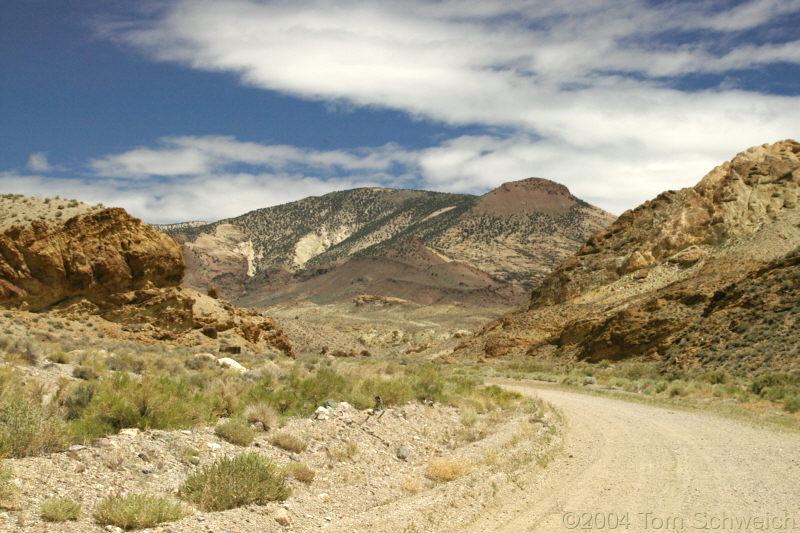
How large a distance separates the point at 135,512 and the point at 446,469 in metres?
4.85

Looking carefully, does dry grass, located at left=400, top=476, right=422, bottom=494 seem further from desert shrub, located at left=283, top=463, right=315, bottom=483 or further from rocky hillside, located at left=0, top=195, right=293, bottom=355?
rocky hillside, located at left=0, top=195, right=293, bottom=355

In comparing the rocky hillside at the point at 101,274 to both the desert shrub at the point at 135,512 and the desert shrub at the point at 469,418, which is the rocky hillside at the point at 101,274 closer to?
the desert shrub at the point at 469,418

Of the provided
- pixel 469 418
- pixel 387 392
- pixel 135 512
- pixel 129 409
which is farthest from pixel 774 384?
pixel 135 512

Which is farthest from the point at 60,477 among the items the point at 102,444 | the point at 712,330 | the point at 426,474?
Answer: the point at 712,330

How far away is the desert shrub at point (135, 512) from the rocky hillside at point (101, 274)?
21.7 meters

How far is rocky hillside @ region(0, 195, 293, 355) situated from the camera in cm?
2562

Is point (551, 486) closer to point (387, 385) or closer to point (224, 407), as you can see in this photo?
point (224, 407)

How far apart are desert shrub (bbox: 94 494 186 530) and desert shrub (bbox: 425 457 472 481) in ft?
14.0

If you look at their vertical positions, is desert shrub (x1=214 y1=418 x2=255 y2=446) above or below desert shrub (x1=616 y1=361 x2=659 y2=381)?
above

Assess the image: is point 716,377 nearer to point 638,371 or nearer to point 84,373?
point 638,371

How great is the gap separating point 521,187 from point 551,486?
180 meters

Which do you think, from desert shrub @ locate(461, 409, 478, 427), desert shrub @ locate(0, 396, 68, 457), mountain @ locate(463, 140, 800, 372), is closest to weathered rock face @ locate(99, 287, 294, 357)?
desert shrub @ locate(461, 409, 478, 427)

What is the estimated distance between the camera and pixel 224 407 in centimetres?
1016

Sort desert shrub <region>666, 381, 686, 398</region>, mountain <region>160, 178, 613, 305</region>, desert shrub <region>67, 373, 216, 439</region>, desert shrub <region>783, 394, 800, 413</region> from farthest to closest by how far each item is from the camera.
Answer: mountain <region>160, 178, 613, 305</region> < desert shrub <region>666, 381, 686, 398</region> < desert shrub <region>783, 394, 800, 413</region> < desert shrub <region>67, 373, 216, 439</region>
